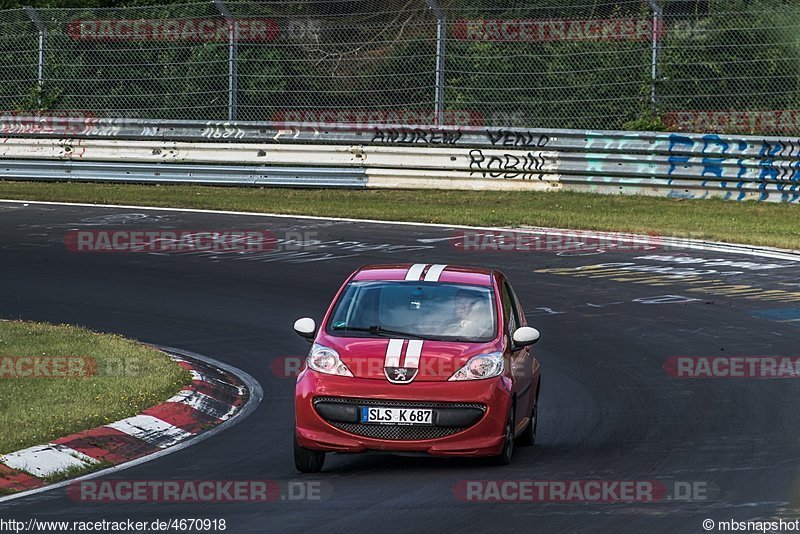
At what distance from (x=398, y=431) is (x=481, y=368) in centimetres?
70

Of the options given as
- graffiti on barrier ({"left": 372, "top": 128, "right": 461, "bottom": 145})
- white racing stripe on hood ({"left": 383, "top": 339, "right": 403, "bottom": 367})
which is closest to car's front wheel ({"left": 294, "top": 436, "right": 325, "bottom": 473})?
white racing stripe on hood ({"left": 383, "top": 339, "right": 403, "bottom": 367})

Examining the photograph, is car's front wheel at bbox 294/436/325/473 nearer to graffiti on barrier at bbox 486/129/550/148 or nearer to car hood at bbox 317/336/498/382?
car hood at bbox 317/336/498/382

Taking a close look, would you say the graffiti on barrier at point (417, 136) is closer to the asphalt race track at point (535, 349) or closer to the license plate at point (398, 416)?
the asphalt race track at point (535, 349)

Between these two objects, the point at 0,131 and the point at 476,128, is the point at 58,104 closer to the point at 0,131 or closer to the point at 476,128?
the point at 0,131

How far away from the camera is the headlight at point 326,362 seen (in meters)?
8.71

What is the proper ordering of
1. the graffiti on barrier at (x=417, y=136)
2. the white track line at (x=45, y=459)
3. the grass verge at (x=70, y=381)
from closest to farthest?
the white track line at (x=45, y=459), the grass verge at (x=70, y=381), the graffiti on barrier at (x=417, y=136)

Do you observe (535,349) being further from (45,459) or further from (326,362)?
(45,459)

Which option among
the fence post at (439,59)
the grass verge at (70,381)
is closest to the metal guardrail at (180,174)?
the fence post at (439,59)

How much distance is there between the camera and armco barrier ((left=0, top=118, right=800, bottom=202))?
23.3 meters

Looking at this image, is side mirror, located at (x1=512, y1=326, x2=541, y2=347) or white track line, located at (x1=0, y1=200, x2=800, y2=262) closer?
Result: side mirror, located at (x1=512, y1=326, x2=541, y2=347)

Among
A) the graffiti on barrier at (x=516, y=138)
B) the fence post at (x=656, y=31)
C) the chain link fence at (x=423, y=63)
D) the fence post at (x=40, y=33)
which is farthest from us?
the fence post at (x=40, y=33)

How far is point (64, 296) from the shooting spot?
52.2 feet

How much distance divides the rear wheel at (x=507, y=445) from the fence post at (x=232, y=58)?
696 inches

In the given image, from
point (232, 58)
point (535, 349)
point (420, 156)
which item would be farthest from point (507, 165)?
point (535, 349)
